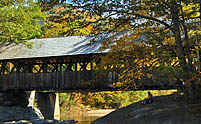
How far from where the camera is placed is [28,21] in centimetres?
1622

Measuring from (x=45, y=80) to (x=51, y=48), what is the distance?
6.49ft

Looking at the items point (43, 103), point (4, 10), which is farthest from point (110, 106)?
point (4, 10)

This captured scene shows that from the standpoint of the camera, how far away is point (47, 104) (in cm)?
1911

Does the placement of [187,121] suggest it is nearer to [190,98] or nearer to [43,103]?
[190,98]

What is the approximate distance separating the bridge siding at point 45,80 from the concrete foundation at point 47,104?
9.74ft

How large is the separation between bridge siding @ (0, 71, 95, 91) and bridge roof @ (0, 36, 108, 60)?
124 centimetres

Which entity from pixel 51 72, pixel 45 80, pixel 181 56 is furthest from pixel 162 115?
pixel 45 80

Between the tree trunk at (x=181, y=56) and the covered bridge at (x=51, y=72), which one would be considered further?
the covered bridge at (x=51, y=72)

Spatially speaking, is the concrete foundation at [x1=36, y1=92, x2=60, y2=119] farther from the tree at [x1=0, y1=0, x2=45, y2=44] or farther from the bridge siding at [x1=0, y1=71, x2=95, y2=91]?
the tree at [x1=0, y1=0, x2=45, y2=44]

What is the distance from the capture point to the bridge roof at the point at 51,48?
47.9ft

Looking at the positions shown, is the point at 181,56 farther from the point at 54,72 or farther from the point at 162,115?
the point at 54,72

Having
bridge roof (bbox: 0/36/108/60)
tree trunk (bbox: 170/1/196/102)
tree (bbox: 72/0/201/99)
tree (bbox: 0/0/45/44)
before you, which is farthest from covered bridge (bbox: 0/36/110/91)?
tree trunk (bbox: 170/1/196/102)

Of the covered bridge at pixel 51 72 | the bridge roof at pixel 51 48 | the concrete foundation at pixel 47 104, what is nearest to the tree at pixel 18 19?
the bridge roof at pixel 51 48

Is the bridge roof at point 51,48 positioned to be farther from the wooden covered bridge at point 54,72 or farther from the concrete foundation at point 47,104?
the concrete foundation at point 47,104
